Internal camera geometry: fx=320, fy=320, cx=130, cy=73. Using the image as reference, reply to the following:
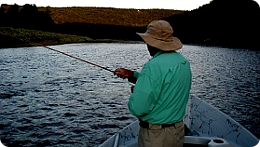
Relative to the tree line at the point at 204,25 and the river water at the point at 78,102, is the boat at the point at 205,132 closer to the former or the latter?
the river water at the point at 78,102

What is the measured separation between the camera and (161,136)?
2.83 m

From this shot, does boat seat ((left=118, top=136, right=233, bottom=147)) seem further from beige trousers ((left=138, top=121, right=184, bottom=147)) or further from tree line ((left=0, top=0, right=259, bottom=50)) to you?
tree line ((left=0, top=0, right=259, bottom=50))

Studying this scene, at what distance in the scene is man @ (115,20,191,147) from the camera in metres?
2.64

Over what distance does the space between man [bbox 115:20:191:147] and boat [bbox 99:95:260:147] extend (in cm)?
128

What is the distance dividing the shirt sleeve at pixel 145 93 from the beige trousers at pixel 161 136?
0.77 feet

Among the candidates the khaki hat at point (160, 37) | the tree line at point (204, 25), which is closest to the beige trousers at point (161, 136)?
the khaki hat at point (160, 37)

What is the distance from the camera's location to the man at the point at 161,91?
104 inches

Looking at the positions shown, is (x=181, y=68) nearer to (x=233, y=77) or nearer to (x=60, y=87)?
(x=60, y=87)

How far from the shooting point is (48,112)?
375 inches

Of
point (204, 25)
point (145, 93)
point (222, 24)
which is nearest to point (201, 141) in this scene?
point (145, 93)

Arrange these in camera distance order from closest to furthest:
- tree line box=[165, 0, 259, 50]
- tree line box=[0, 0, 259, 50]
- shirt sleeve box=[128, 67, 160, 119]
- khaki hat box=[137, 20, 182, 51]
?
shirt sleeve box=[128, 67, 160, 119] < khaki hat box=[137, 20, 182, 51] < tree line box=[165, 0, 259, 50] < tree line box=[0, 0, 259, 50]

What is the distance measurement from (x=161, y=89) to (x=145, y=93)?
0.50 feet

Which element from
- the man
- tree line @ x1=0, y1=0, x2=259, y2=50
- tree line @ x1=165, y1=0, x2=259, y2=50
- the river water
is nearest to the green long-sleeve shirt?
the man

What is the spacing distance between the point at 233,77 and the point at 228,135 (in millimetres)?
11885
